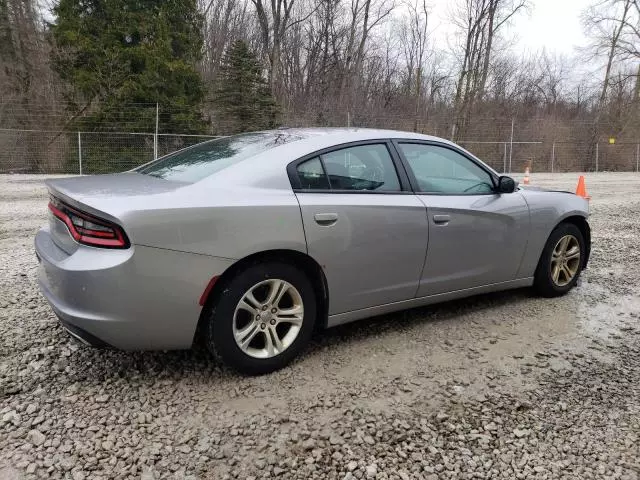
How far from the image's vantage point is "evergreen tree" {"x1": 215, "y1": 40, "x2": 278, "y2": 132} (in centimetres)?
2108

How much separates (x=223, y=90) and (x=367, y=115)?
676 centimetres

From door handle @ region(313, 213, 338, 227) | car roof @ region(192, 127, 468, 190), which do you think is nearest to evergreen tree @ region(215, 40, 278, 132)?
car roof @ region(192, 127, 468, 190)

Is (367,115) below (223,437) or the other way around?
the other way around

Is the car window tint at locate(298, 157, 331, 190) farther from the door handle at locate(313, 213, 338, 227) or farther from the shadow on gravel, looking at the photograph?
the shadow on gravel

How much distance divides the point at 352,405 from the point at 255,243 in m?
1.00

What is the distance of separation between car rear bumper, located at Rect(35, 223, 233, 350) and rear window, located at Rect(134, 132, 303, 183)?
0.60 meters

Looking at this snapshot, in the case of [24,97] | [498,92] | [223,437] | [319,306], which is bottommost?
[223,437]

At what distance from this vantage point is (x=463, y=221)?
11.5 ft

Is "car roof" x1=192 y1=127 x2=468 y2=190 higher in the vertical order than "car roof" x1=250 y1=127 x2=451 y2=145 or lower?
lower

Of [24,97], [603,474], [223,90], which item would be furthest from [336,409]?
[223,90]

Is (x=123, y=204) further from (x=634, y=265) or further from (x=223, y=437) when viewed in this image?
(x=634, y=265)

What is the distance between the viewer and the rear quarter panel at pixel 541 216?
3.99 metres

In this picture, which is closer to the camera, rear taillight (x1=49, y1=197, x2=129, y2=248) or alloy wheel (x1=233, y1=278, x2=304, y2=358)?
rear taillight (x1=49, y1=197, x2=129, y2=248)

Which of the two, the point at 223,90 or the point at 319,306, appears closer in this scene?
the point at 319,306
